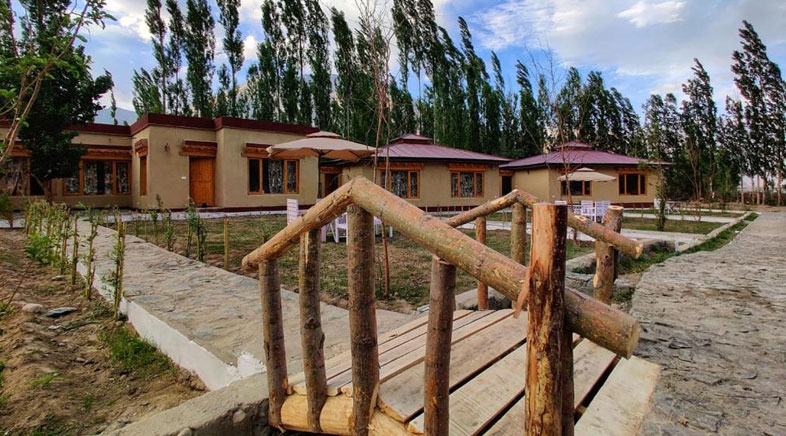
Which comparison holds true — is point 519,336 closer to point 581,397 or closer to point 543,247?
point 581,397

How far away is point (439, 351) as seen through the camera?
4.37ft

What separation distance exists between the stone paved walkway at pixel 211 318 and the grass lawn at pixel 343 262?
681mm

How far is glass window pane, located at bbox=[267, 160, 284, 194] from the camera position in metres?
16.5

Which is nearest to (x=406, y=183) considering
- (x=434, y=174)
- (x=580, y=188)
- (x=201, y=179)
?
(x=434, y=174)

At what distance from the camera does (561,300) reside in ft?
3.22

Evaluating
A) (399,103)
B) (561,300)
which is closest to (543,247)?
(561,300)

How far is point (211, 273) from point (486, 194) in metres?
16.8

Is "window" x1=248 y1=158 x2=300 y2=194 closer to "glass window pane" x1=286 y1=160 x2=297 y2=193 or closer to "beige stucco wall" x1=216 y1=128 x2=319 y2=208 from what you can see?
"glass window pane" x1=286 y1=160 x2=297 y2=193

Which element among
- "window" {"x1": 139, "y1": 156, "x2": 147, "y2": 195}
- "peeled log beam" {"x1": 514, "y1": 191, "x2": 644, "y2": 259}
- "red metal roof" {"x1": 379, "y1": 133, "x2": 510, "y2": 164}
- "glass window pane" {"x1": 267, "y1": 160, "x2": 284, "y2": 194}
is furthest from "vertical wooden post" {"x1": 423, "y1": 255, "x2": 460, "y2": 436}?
"red metal roof" {"x1": 379, "y1": 133, "x2": 510, "y2": 164}

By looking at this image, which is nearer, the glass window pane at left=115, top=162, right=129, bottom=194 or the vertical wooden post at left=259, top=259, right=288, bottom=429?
the vertical wooden post at left=259, top=259, right=288, bottom=429

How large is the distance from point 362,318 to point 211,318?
243 centimetres

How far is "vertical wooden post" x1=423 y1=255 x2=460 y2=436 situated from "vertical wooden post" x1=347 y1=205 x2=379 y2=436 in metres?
0.27

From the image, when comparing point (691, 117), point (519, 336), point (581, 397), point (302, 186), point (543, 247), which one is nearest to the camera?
point (543, 247)

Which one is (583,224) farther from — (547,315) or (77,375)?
(77,375)
